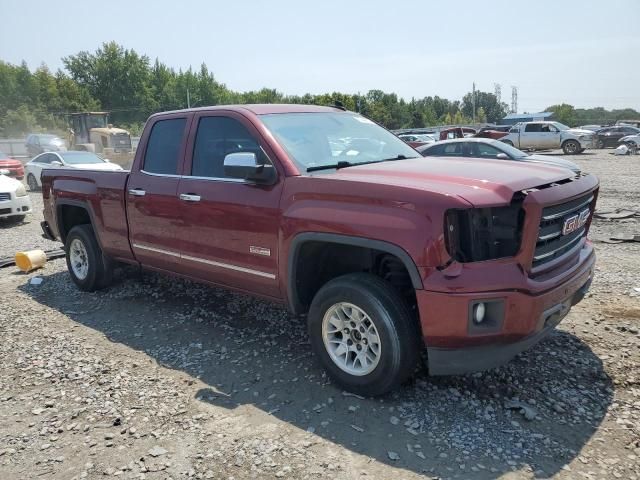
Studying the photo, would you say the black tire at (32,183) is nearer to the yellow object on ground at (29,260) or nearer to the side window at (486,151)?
the yellow object on ground at (29,260)

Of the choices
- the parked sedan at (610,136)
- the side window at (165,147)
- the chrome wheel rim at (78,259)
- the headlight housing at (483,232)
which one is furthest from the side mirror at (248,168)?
the parked sedan at (610,136)

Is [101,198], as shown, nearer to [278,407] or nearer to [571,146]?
[278,407]

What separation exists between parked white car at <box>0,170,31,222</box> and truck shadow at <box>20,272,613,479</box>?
724 centimetres

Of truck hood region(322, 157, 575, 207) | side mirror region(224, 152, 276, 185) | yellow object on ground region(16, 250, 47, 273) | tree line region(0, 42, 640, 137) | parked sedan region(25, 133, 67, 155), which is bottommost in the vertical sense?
yellow object on ground region(16, 250, 47, 273)

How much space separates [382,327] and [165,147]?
9.56 ft

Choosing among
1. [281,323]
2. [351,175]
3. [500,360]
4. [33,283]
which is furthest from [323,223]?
[33,283]

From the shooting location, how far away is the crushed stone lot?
2.94m

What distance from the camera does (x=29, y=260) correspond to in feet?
23.6

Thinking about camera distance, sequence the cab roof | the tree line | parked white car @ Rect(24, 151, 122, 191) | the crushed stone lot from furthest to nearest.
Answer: the tree line < parked white car @ Rect(24, 151, 122, 191) < the cab roof < the crushed stone lot

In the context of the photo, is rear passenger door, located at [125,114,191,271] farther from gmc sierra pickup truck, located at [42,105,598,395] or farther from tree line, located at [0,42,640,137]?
tree line, located at [0,42,640,137]

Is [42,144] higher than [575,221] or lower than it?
higher

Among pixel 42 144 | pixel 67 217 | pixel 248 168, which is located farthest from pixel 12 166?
pixel 248 168

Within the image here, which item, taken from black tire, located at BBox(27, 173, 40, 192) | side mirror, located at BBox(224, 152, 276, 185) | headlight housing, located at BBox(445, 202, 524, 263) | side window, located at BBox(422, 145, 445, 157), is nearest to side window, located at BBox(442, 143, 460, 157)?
side window, located at BBox(422, 145, 445, 157)

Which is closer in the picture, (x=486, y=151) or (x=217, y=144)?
(x=217, y=144)
